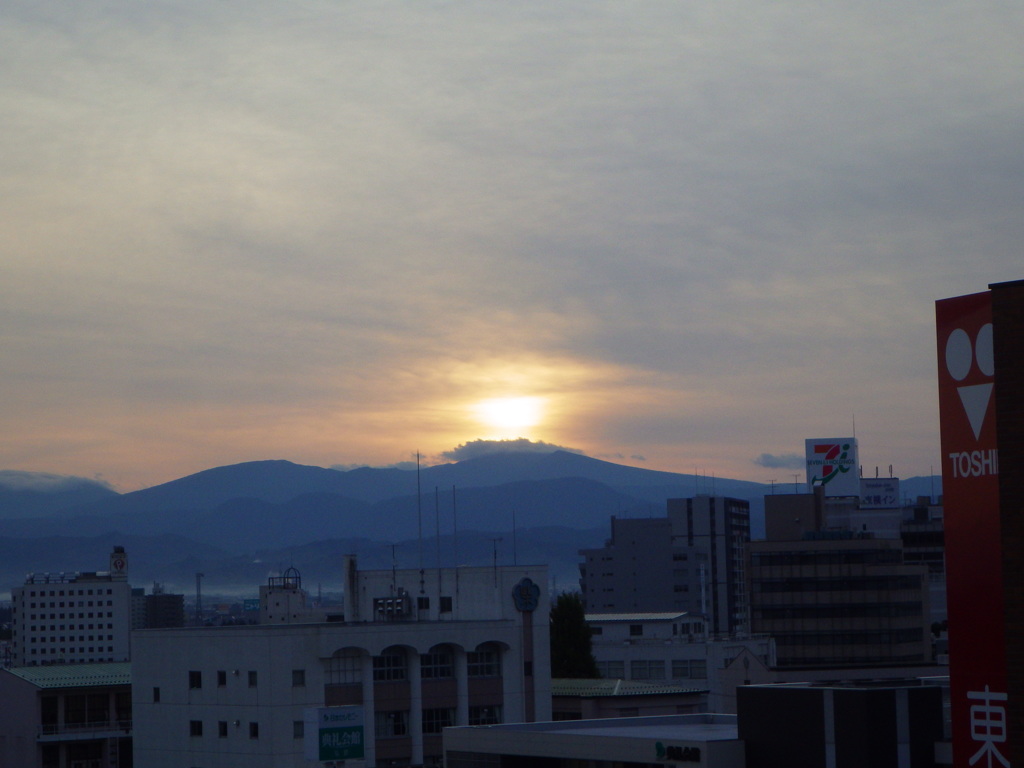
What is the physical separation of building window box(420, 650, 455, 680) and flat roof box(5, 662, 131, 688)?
29023 millimetres

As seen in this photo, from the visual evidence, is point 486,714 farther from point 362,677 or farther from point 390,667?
point 362,677

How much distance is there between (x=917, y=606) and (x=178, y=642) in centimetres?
7844

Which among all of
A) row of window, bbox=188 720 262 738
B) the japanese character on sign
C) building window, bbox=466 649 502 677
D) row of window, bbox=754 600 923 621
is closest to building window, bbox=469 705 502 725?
building window, bbox=466 649 502 677

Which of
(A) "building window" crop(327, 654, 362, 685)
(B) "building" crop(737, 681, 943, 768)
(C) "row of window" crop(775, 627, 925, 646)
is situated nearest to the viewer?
(B) "building" crop(737, 681, 943, 768)

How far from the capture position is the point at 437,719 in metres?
94.1

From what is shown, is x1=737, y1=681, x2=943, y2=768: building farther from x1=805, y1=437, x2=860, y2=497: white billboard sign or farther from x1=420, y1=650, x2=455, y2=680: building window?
x1=805, y1=437, x2=860, y2=497: white billboard sign

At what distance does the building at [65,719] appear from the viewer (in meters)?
107

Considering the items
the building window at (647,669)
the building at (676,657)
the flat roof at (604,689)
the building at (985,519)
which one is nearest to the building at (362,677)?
the flat roof at (604,689)

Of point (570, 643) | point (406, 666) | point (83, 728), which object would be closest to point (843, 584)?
point (570, 643)

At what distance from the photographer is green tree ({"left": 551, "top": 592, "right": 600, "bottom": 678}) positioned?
13800 cm

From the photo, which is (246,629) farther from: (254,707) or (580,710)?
(580,710)

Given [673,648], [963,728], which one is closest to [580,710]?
[673,648]

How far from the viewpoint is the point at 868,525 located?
190 metres

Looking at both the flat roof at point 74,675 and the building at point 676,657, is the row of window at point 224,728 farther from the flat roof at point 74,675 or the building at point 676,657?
the building at point 676,657
